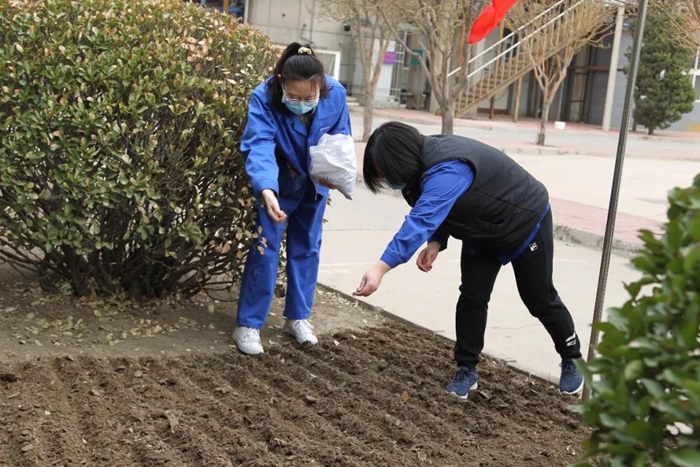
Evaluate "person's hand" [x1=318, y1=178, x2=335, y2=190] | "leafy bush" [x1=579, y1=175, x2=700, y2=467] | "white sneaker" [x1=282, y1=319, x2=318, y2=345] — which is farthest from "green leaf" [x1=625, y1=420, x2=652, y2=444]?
"white sneaker" [x1=282, y1=319, x2=318, y2=345]

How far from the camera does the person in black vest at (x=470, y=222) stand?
3635mm

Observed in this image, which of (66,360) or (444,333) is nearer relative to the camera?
(66,360)

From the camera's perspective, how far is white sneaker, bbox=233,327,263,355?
15.1 feet

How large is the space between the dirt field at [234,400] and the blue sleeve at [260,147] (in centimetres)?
91

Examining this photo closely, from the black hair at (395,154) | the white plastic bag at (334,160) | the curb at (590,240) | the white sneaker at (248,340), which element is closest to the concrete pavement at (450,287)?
the curb at (590,240)

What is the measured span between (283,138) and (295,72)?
37cm

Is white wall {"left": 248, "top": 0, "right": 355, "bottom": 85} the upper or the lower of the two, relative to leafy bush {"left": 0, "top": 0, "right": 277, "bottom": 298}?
upper

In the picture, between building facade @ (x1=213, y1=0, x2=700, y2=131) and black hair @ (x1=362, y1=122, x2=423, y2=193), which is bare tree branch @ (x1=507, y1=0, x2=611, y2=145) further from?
black hair @ (x1=362, y1=122, x2=423, y2=193)

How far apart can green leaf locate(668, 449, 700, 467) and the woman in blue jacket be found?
9.41ft

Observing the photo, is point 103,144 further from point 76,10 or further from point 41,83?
point 76,10

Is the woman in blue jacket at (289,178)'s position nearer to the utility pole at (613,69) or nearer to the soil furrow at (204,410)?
the soil furrow at (204,410)

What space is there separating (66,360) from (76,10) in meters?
1.77

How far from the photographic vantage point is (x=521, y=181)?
409 centimetres

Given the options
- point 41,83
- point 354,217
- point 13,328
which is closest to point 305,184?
point 41,83
